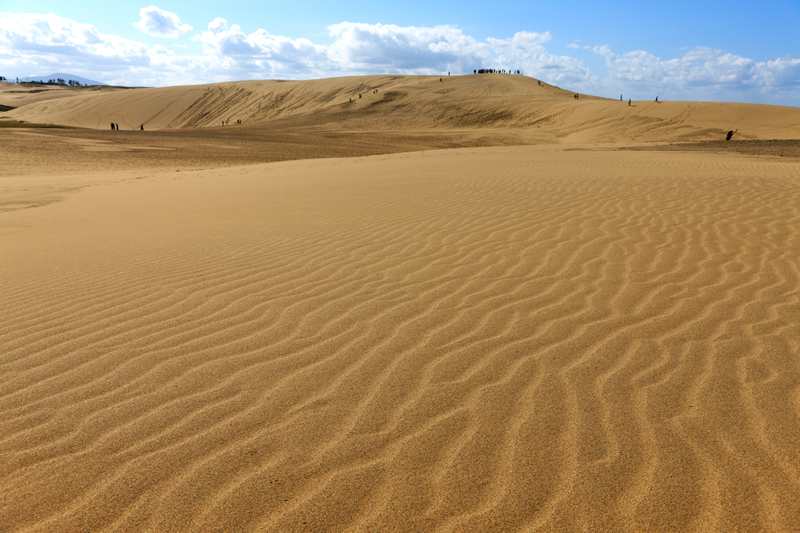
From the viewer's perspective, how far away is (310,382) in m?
2.79

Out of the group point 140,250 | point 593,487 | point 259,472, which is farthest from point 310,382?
point 140,250

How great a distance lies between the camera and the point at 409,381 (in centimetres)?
279

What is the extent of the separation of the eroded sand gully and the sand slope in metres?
28.6

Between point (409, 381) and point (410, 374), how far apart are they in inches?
3.1

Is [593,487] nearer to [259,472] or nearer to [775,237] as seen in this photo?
[259,472]

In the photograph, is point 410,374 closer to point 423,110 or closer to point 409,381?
point 409,381

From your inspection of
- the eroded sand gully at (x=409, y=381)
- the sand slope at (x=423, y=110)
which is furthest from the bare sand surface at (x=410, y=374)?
the sand slope at (x=423, y=110)

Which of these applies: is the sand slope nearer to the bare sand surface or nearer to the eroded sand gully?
the bare sand surface

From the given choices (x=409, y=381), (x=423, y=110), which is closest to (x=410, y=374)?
(x=409, y=381)

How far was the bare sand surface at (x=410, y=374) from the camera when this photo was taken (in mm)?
1960

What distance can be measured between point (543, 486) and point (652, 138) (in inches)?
1332

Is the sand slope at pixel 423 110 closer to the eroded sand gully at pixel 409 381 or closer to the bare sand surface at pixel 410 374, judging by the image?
the bare sand surface at pixel 410 374

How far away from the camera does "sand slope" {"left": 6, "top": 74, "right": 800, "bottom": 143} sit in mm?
34000

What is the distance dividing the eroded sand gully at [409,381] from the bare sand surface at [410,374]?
1 cm
